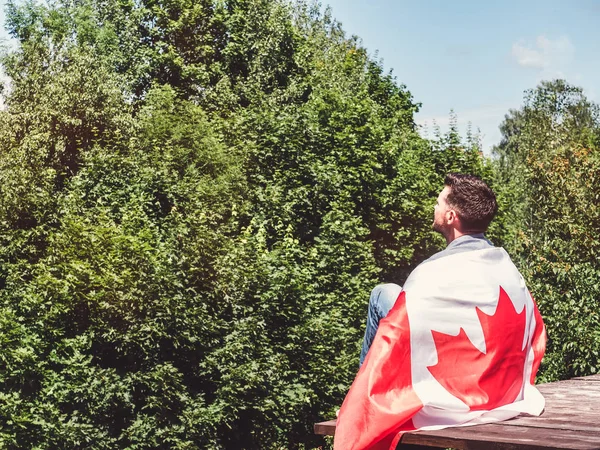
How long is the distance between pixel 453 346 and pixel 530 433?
26.9 inches

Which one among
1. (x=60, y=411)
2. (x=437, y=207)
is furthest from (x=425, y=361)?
(x=60, y=411)

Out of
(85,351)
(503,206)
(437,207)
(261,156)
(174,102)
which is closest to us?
(437,207)

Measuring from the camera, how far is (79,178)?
1734 centimetres

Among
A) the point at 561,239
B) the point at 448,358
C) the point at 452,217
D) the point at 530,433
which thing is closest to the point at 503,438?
the point at 530,433

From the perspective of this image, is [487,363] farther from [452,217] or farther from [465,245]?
[452,217]

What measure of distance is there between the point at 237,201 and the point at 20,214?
16.1 feet

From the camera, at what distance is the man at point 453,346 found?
313cm

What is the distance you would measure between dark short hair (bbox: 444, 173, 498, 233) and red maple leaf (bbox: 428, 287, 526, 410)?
0.36 metres

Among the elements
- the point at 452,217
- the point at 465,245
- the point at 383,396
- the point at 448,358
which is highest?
the point at 452,217

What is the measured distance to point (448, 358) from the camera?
3.39 metres

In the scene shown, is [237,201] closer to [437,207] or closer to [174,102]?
[174,102]

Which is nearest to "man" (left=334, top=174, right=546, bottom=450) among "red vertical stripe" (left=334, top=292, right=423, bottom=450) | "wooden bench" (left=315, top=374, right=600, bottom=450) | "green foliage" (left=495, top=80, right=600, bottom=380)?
"red vertical stripe" (left=334, top=292, right=423, bottom=450)

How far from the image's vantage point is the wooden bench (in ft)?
8.34

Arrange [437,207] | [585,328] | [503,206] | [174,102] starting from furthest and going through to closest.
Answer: [503,206] < [174,102] < [585,328] < [437,207]
